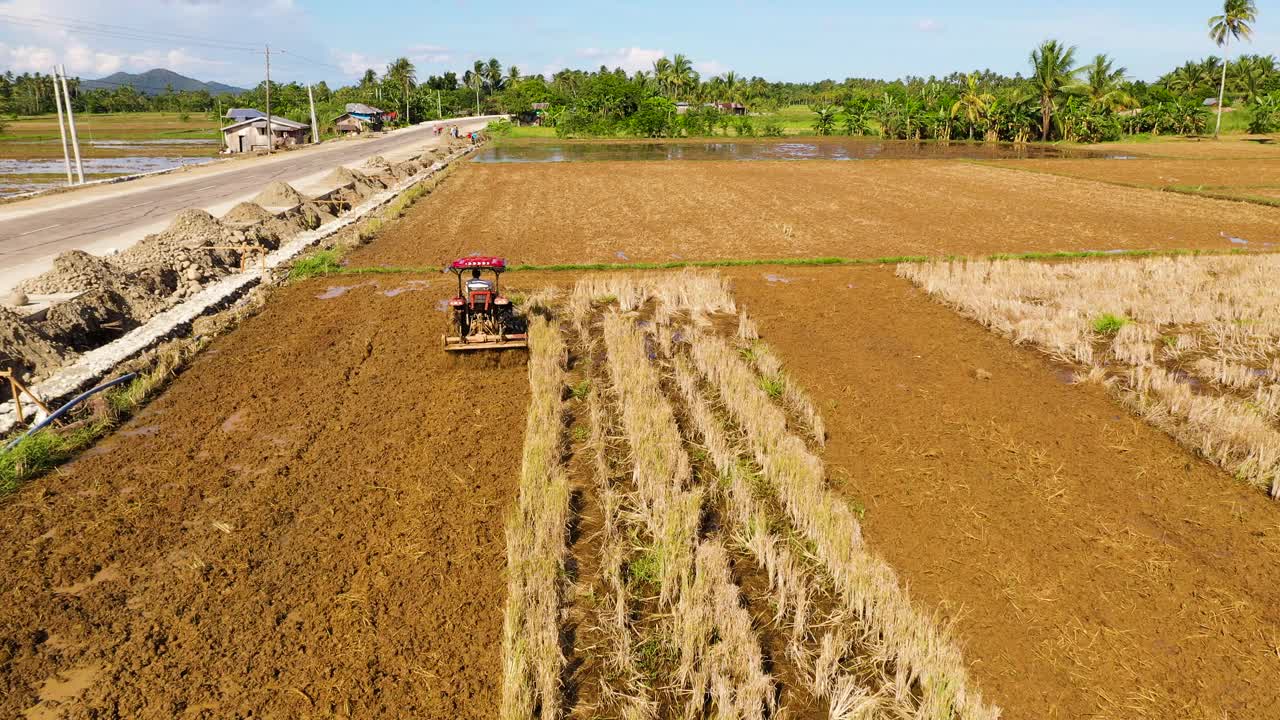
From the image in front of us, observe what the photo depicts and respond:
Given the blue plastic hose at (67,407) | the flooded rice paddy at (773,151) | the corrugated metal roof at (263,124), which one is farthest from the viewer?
the corrugated metal roof at (263,124)

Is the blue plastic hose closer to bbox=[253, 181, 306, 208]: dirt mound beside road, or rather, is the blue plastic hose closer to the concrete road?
the concrete road

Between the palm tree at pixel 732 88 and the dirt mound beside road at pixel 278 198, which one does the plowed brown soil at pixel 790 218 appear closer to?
the dirt mound beside road at pixel 278 198

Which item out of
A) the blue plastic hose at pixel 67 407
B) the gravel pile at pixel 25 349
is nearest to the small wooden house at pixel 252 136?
the gravel pile at pixel 25 349

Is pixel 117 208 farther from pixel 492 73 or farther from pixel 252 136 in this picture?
Answer: pixel 492 73

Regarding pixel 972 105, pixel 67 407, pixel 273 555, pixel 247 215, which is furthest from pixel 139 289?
pixel 972 105

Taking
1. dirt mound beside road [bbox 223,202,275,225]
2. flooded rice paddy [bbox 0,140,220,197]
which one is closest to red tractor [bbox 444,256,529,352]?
dirt mound beside road [bbox 223,202,275,225]
